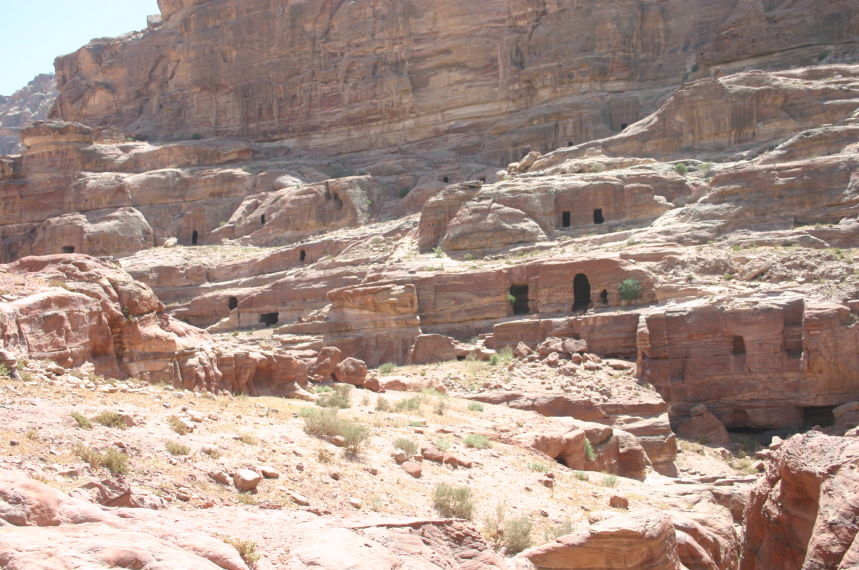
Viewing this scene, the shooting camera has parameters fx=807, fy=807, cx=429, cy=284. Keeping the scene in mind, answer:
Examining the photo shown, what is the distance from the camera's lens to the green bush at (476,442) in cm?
1473

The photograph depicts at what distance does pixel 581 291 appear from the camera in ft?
99.1

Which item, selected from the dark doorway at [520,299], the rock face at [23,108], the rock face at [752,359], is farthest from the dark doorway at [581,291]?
the rock face at [23,108]

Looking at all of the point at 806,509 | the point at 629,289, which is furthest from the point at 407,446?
the point at 629,289

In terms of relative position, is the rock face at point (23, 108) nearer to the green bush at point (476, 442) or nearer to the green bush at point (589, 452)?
the green bush at point (589, 452)

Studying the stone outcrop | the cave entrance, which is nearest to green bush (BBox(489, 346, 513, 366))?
the cave entrance

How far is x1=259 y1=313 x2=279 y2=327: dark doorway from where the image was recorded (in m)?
35.6

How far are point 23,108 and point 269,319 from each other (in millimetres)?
91613

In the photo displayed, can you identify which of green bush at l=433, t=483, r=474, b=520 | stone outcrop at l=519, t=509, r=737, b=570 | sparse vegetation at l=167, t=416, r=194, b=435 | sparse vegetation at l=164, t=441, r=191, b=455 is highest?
sparse vegetation at l=164, t=441, r=191, b=455

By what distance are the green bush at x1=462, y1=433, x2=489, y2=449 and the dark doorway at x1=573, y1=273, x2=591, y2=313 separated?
599 inches

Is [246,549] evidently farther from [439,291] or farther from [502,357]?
[439,291]

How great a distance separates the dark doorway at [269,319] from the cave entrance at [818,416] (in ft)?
70.7

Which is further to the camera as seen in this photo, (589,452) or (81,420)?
(589,452)

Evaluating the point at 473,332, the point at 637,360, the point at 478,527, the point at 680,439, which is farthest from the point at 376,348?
the point at 478,527

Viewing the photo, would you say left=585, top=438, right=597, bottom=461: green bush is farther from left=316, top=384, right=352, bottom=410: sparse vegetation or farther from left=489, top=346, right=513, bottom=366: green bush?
left=489, top=346, right=513, bottom=366: green bush
